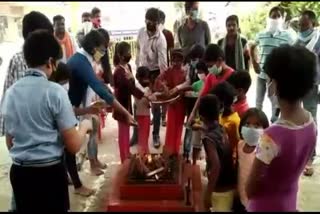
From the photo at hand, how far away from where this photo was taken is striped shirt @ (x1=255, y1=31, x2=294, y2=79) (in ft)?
13.0

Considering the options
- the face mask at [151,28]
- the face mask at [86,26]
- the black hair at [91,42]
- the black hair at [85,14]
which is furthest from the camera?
the face mask at [86,26]

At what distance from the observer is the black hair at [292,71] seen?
4.33ft

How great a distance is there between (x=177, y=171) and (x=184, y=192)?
0.77 ft

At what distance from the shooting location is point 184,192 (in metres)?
2.56

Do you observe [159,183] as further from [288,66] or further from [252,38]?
[252,38]

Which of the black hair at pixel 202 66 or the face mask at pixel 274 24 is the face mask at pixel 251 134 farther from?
the face mask at pixel 274 24

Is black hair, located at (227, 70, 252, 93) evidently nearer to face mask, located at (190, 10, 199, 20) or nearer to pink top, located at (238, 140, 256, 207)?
pink top, located at (238, 140, 256, 207)

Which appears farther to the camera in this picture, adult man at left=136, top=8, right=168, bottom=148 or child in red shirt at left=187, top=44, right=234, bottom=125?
adult man at left=136, top=8, right=168, bottom=148

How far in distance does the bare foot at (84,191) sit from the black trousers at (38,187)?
122 centimetres

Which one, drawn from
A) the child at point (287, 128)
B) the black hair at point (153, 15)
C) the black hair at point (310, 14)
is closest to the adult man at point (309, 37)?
the black hair at point (310, 14)

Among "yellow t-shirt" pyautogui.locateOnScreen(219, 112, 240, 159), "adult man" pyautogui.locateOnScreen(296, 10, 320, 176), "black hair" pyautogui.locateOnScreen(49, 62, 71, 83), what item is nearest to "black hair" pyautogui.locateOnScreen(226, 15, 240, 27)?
"adult man" pyautogui.locateOnScreen(296, 10, 320, 176)

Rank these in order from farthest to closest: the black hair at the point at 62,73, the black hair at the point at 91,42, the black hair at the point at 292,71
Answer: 1. the black hair at the point at 91,42
2. the black hair at the point at 62,73
3. the black hair at the point at 292,71

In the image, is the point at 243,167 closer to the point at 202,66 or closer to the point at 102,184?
the point at 202,66

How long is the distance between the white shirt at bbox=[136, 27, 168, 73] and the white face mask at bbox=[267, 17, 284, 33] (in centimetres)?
98
